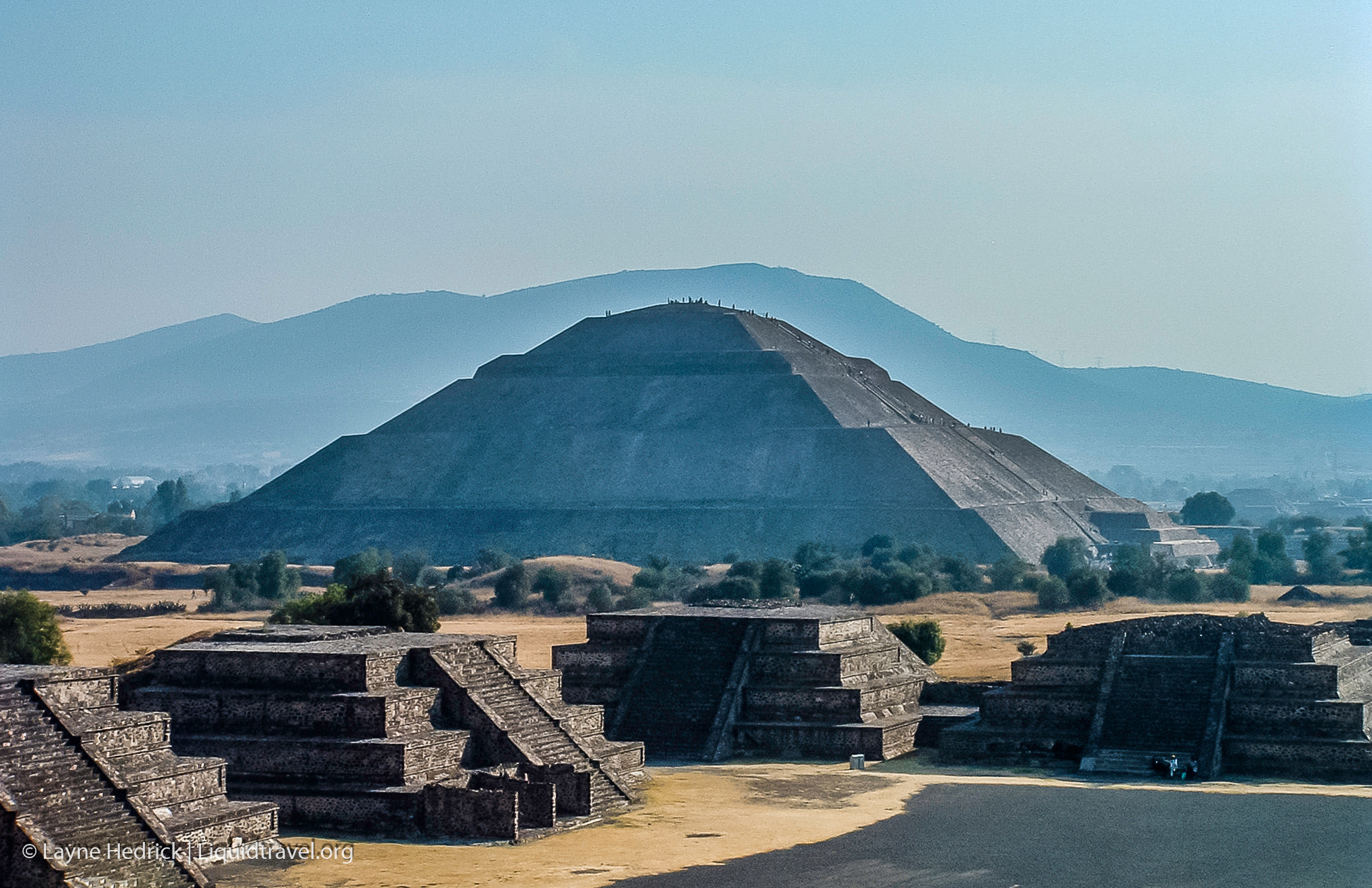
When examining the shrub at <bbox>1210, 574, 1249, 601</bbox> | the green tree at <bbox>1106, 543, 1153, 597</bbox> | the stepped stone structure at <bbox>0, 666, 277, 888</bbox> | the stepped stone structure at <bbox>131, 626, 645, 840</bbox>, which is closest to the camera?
the stepped stone structure at <bbox>0, 666, 277, 888</bbox>

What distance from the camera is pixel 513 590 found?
78.8 metres

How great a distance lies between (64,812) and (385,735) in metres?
6.78

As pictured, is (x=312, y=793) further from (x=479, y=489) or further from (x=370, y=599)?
(x=479, y=489)

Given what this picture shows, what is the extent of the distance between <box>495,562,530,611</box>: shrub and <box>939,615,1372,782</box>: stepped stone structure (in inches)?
1626

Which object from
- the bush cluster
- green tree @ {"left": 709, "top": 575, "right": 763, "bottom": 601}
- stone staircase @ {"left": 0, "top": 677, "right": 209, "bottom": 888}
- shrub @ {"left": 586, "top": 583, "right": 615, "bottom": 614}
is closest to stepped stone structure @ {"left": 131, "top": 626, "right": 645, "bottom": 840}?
stone staircase @ {"left": 0, "top": 677, "right": 209, "bottom": 888}

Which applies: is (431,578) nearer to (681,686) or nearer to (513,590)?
(513,590)

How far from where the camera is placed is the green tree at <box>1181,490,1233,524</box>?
14788cm

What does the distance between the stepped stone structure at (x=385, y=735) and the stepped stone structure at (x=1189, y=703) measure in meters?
8.80

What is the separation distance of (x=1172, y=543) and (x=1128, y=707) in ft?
275

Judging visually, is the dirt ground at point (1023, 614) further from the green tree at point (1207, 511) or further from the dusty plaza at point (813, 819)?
the green tree at point (1207, 511)

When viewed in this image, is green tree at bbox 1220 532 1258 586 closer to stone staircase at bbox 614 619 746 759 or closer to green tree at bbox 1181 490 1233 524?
green tree at bbox 1181 490 1233 524

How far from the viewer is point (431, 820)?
92.9ft

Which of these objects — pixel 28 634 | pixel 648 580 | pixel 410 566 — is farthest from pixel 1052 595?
pixel 28 634

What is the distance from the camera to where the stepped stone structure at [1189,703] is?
116ft
